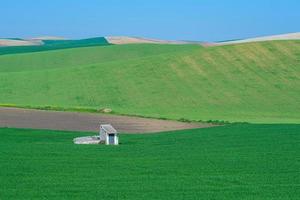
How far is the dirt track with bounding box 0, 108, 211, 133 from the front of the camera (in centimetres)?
2933

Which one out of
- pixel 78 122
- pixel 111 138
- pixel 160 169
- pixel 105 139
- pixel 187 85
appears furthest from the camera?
pixel 187 85

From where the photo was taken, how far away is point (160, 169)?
49.3 feet

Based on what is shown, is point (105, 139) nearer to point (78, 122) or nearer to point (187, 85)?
point (78, 122)

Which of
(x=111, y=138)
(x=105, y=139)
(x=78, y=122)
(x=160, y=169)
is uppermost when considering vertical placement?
(x=78, y=122)

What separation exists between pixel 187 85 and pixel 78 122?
15854 millimetres

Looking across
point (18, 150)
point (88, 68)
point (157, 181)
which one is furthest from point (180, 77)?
point (157, 181)

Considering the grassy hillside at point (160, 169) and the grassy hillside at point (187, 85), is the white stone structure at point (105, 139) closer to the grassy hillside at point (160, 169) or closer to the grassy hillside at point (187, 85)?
the grassy hillside at point (160, 169)

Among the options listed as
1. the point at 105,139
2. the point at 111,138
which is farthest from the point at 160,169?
the point at 105,139

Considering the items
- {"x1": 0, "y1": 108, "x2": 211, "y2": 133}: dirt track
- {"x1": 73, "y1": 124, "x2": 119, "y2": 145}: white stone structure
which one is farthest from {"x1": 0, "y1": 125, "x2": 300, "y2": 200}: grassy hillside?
{"x1": 0, "y1": 108, "x2": 211, "y2": 133}: dirt track

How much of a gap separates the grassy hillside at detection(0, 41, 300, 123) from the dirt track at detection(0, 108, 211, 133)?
2.80 meters

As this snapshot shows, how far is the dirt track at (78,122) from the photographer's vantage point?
29333 mm

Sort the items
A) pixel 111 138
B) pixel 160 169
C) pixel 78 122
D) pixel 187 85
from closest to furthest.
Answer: pixel 160 169 → pixel 111 138 → pixel 78 122 → pixel 187 85

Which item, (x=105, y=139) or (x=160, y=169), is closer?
(x=160, y=169)

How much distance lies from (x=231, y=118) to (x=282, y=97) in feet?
29.5
